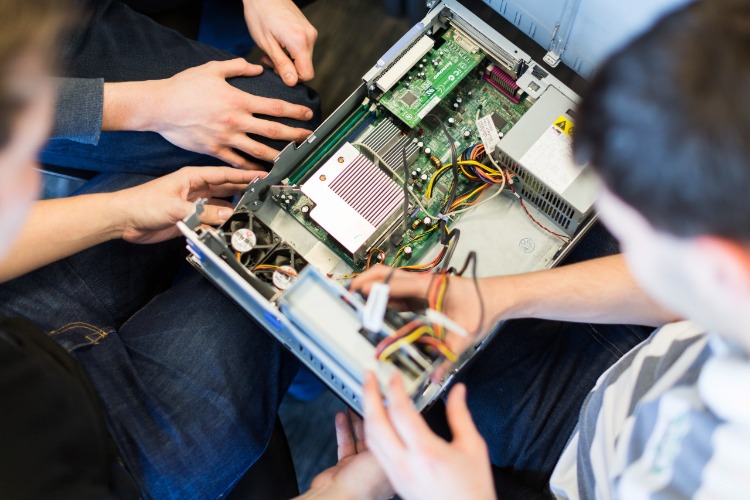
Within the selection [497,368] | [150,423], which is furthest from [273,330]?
[497,368]

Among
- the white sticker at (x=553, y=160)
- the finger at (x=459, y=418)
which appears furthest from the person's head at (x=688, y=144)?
the white sticker at (x=553, y=160)

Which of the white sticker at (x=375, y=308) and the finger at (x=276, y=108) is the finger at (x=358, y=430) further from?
the finger at (x=276, y=108)

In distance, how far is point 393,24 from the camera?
6.79 ft

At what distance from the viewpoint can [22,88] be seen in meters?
0.84

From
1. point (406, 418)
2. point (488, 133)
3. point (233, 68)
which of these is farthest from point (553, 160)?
point (233, 68)

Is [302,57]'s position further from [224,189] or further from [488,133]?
[488,133]

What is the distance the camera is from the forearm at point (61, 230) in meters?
1.40

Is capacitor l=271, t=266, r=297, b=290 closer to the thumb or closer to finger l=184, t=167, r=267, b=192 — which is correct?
finger l=184, t=167, r=267, b=192

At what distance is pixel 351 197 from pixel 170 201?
38 cm

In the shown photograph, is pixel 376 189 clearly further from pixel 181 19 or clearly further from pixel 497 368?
pixel 181 19

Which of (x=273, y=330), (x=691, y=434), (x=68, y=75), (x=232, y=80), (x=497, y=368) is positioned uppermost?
(x=68, y=75)

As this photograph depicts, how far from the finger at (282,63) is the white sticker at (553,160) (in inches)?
24.8

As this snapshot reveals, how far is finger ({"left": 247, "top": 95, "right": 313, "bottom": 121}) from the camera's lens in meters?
1.59

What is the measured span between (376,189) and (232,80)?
48 centimetres
